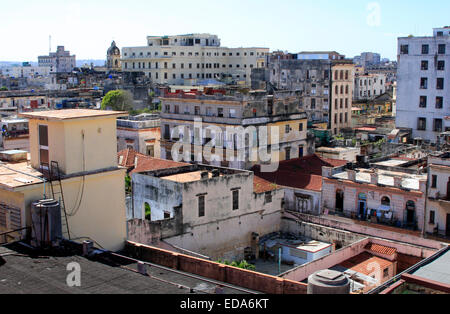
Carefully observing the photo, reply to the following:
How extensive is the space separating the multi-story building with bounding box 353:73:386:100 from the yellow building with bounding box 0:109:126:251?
3871 inches

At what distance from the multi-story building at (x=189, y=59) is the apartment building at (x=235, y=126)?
68015 millimetres

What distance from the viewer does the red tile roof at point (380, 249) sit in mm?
32969

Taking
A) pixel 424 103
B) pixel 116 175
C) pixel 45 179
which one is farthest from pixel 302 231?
pixel 424 103

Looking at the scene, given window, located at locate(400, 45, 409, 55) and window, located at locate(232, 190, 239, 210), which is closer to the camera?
window, located at locate(232, 190, 239, 210)

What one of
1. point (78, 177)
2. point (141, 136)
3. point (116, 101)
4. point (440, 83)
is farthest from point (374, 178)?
point (116, 101)

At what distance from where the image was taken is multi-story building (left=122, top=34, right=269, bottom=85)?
121062mm

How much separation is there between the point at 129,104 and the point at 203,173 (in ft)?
171

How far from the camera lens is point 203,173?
37.2 m

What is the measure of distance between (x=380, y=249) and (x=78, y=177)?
67.4 ft

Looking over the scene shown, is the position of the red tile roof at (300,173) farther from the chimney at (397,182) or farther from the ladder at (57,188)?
the ladder at (57,188)

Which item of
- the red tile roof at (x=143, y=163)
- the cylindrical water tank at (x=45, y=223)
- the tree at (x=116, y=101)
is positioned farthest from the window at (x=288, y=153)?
the tree at (x=116, y=101)

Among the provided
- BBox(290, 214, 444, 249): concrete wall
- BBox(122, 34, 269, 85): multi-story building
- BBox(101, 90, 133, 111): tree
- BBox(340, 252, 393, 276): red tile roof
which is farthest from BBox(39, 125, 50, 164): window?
BBox(122, 34, 269, 85): multi-story building

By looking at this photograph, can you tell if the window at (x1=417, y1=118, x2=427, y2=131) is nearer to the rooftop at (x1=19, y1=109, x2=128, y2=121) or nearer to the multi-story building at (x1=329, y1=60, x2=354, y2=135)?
the multi-story building at (x1=329, y1=60, x2=354, y2=135)

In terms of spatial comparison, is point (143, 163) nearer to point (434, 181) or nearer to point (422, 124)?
point (434, 181)
